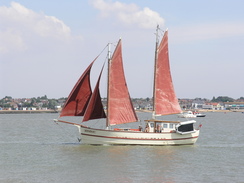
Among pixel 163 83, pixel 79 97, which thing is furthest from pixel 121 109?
pixel 163 83

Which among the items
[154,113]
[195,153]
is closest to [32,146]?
[154,113]

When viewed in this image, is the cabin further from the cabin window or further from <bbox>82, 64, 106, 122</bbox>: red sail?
<bbox>82, 64, 106, 122</bbox>: red sail

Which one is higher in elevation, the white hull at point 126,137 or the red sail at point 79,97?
the red sail at point 79,97

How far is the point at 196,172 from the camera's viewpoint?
3319 cm

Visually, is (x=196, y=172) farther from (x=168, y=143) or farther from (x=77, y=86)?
(x=77, y=86)

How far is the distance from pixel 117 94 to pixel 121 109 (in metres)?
1.51

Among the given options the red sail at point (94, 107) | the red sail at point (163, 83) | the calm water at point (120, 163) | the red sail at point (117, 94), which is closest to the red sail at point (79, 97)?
the red sail at point (94, 107)

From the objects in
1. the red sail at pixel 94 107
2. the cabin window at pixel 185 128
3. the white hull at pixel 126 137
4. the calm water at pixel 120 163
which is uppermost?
the red sail at pixel 94 107

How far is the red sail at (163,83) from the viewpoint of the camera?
1921 inches

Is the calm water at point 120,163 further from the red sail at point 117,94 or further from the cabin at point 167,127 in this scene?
the red sail at point 117,94

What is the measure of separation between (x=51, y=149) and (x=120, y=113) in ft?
24.0

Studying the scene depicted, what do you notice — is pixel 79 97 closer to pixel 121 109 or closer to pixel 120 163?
pixel 121 109

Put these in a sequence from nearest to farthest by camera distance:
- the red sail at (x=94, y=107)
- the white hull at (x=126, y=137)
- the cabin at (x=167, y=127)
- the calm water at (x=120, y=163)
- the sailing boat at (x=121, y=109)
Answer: the calm water at (x=120, y=163) < the white hull at (x=126, y=137) < the sailing boat at (x=121, y=109) < the red sail at (x=94, y=107) < the cabin at (x=167, y=127)

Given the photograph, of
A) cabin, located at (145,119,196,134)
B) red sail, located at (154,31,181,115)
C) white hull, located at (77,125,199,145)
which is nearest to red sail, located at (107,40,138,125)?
white hull, located at (77,125,199,145)
